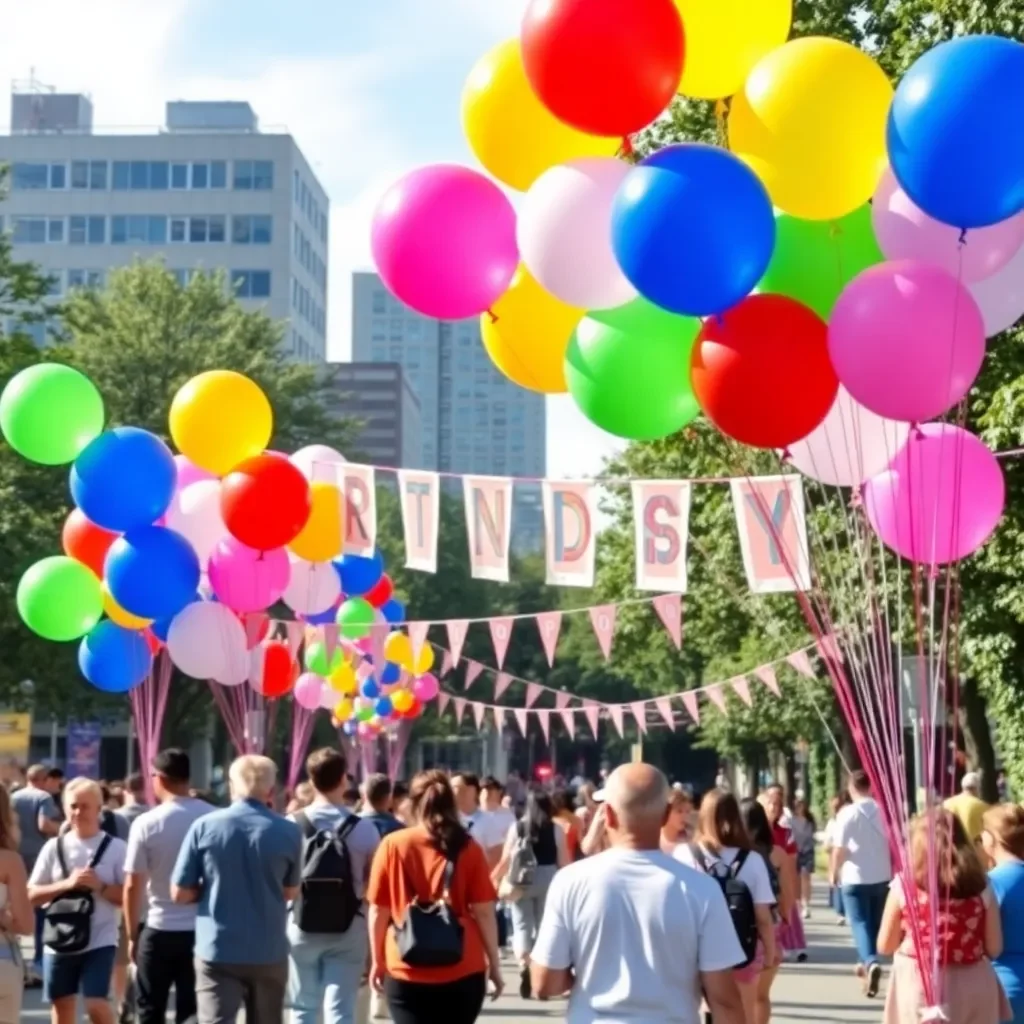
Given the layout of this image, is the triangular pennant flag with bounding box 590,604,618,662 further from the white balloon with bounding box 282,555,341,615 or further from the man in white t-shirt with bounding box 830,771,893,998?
the white balloon with bounding box 282,555,341,615

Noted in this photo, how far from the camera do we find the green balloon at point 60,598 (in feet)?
51.1

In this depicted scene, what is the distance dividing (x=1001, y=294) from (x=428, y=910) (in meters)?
3.71

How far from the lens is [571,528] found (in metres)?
17.1

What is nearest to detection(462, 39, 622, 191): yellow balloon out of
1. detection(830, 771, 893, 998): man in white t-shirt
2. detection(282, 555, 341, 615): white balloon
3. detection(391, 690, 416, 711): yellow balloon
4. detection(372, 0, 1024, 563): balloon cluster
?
detection(372, 0, 1024, 563): balloon cluster

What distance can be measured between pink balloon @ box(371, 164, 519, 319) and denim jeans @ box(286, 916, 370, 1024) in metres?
3.96

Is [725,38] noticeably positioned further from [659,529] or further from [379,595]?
[379,595]

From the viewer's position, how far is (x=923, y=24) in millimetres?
22219

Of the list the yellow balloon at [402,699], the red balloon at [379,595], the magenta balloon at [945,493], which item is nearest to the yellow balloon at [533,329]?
the magenta balloon at [945,493]

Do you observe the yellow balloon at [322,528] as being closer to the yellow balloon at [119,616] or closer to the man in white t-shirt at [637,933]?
the yellow balloon at [119,616]

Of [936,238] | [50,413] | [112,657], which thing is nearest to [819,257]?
[936,238]

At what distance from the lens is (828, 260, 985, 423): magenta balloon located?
7574 millimetres

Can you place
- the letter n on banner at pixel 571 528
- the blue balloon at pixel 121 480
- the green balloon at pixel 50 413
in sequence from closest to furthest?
1. the blue balloon at pixel 121 480
2. the green balloon at pixel 50 413
3. the letter n on banner at pixel 571 528

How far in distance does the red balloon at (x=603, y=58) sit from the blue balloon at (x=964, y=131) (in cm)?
90

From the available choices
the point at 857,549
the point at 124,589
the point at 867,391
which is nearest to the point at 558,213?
the point at 867,391
